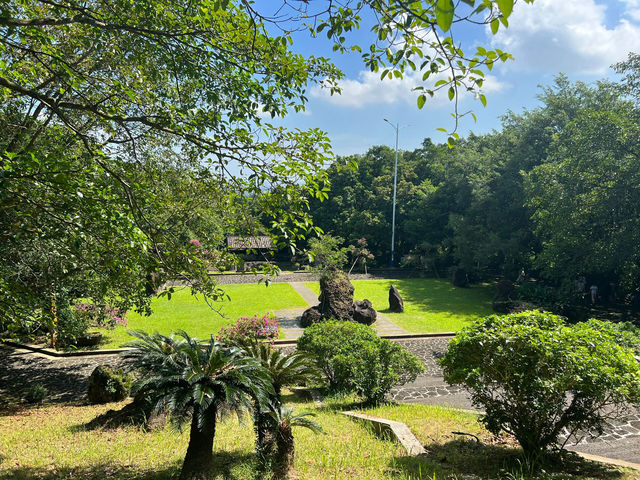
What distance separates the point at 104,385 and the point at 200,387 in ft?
19.6

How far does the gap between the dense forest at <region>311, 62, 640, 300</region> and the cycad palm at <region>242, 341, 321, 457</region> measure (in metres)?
2.96

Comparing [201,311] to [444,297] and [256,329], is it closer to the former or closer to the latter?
[256,329]

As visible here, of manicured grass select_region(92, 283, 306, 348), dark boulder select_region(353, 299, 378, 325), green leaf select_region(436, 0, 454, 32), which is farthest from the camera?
dark boulder select_region(353, 299, 378, 325)

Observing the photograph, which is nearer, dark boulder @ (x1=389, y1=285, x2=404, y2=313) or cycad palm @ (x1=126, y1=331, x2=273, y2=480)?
cycad palm @ (x1=126, y1=331, x2=273, y2=480)

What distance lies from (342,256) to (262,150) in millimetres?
13383

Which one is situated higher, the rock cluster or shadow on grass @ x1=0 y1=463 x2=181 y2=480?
the rock cluster

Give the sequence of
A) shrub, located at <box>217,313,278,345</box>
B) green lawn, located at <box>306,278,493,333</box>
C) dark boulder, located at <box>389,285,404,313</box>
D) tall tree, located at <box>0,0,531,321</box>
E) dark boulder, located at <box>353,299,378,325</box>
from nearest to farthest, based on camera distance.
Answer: tall tree, located at <box>0,0,531,321</box> → shrub, located at <box>217,313,278,345</box> → dark boulder, located at <box>353,299,378,325</box> → green lawn, located at <box>306,278,493,333</box> → dark boulder, located at <box>389,285,404,313</box>

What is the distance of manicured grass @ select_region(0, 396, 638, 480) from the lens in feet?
15.0

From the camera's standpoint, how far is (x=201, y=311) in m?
18.3

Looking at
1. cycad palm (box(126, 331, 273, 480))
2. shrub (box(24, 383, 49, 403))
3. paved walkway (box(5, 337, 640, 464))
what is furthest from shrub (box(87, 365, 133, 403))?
cycad palm (box(126, 331, 273, 480))

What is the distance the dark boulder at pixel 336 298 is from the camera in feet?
51.6

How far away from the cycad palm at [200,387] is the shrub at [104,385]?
192 inches

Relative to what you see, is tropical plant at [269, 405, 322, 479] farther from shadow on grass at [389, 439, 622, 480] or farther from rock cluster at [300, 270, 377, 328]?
rock cluster at [300, 270, 377, 328]

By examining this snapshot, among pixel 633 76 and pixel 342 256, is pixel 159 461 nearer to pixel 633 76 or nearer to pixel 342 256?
pixel 342 256
